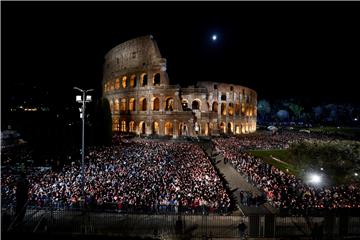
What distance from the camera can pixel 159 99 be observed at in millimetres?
53312

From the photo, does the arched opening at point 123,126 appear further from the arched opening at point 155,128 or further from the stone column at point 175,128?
the stone column at point 175,128

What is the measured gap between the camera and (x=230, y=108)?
218 ft

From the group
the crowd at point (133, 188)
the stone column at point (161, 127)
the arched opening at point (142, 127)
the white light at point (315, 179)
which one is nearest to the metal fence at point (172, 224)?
the crowd at point (133, 188)

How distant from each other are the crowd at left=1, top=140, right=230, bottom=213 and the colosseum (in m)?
29.2

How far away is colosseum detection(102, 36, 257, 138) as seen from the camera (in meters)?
51.7

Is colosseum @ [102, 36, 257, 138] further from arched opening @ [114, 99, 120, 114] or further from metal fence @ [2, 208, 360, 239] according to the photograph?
metal fence @ [2, 208, 360, 239]

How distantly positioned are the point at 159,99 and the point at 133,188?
126 ft

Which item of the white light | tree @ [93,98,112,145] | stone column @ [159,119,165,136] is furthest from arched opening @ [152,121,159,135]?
the white light

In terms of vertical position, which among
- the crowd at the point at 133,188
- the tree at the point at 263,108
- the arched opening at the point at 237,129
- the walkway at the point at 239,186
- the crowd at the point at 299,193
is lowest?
the walkway at the point at 239,186

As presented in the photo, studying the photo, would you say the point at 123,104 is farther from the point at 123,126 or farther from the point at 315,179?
the point at 315,179

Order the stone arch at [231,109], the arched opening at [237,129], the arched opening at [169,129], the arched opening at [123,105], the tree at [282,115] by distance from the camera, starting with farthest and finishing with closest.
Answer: the tree at [282,115] < the arched opening at [237,129] < the stone arch at [231,109] < the arched opening at [123,105] < the arched opening at [169,129]

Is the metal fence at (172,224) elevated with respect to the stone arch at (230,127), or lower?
lower

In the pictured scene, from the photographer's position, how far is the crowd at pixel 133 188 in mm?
14070

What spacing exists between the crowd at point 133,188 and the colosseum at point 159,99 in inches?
1151
